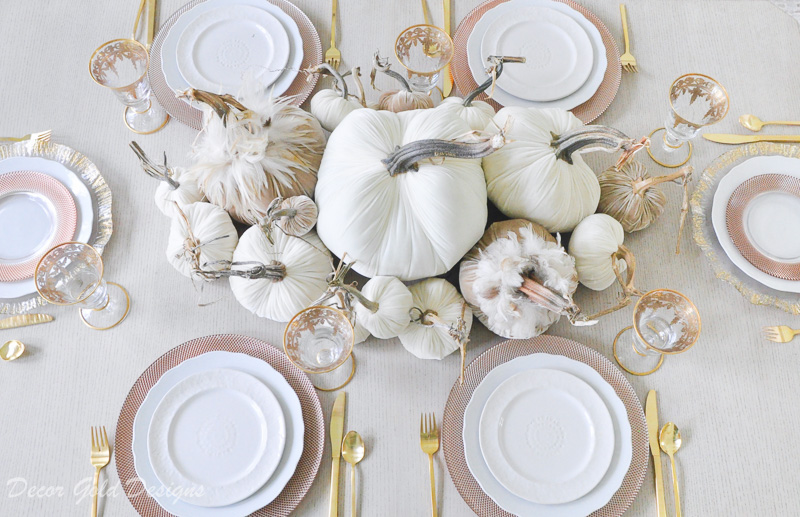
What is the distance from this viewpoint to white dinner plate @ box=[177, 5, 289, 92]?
95 centimetres

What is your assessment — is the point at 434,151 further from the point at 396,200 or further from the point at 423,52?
the point at 423,52

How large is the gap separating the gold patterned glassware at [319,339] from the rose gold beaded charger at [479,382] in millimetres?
179

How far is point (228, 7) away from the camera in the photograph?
993 millimetres

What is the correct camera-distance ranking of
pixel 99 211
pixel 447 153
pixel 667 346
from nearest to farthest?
pixel 447 153, pixel 667 346, pixel 99 211

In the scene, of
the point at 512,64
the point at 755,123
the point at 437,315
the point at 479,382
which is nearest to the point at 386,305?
the point at 437,315

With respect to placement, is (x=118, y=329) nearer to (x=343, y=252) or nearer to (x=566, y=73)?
(x=343, y=252)

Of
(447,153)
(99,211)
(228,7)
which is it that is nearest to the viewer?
(447,153)

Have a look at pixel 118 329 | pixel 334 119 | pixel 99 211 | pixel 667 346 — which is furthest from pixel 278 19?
pixel 667 346

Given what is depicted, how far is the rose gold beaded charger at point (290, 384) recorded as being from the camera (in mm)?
715

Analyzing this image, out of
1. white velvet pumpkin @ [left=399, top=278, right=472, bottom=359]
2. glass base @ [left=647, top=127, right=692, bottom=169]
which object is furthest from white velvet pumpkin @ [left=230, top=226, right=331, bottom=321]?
glass base @ [left=647, top=127, right=692, bottom=169]

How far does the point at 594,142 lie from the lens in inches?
28.0

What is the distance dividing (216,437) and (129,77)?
24.7 inches

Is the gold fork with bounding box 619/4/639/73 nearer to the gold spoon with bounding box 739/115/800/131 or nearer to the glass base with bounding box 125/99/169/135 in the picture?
the gold spoon with bounding box 739/115/800/131

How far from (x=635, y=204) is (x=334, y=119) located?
0.48 m
